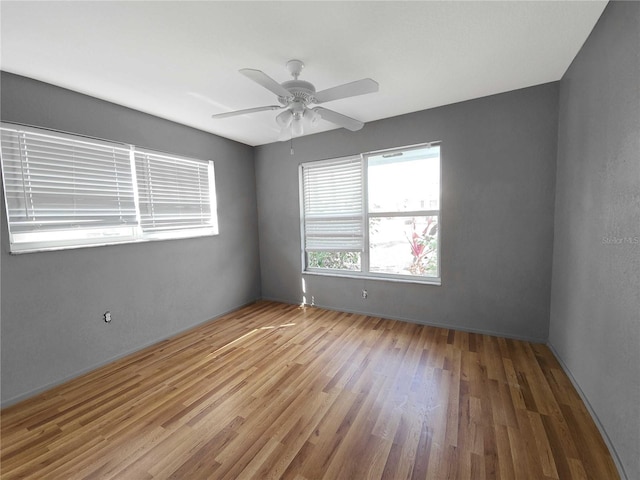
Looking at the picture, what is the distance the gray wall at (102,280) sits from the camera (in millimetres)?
2072

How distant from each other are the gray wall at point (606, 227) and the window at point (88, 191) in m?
3.87

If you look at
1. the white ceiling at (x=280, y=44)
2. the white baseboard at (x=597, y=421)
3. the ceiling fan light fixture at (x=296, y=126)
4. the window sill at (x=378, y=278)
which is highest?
the white ceiling at (x=280, y=44)

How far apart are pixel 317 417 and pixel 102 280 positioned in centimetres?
238

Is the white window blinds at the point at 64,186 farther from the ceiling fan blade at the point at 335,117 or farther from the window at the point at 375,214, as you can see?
the window at the point at 375,214

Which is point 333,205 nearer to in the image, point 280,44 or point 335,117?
point 335,117

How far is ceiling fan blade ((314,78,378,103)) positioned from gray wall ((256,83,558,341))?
1625 millimetres

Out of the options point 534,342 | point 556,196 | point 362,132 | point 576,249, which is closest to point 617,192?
point 576,249

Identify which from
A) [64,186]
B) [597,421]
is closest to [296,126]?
[64,186]

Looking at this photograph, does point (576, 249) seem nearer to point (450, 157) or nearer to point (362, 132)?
point (450, 157)

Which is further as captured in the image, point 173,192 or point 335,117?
point 173,192

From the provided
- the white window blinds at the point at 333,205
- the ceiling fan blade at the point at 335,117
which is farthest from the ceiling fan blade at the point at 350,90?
the white window blinds at the point at 333,205

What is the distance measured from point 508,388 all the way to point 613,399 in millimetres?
648

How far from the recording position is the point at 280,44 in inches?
70.6

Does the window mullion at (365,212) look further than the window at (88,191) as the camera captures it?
Yes
